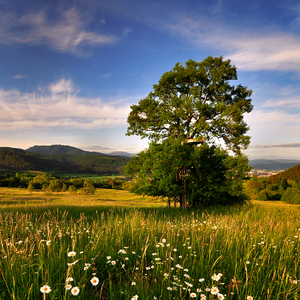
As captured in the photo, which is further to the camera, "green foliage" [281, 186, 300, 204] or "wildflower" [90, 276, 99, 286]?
"green foliage" [281, 186, 300, 204]

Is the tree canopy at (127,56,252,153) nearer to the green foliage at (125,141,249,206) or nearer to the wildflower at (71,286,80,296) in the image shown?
the green foliage at (125,141,249,206)

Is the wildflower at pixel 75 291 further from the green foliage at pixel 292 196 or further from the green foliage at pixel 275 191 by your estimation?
the green foliage at pixel 275 191

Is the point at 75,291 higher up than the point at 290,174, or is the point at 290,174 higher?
the point at 75,291

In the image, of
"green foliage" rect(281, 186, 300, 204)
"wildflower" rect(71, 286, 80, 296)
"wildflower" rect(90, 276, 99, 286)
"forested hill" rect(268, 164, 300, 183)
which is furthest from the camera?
"forested hill" rect(268, 164, 300, 183)

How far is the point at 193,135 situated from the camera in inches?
636

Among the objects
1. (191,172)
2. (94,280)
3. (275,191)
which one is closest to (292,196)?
(275,191)

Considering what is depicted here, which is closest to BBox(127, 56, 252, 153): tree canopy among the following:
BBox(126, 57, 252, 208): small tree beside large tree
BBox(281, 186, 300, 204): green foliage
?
BBox(126, 57, 252, 208): small tree beside large tree

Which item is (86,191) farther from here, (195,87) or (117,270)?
(117,270)

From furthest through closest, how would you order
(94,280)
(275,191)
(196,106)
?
(275,191) < (196,106) < (94,280)

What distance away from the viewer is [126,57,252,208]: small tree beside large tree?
14070 millimetres

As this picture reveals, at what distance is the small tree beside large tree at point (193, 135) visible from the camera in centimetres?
1407

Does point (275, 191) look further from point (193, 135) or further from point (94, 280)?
point (94, 280)

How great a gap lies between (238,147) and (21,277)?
643 inches

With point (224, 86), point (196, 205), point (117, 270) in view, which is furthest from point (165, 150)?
point (117, 270)
